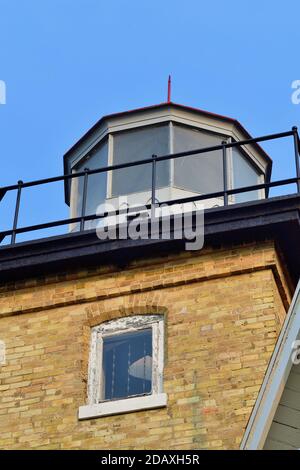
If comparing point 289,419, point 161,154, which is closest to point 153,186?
point 161,154

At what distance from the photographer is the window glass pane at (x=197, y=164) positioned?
19.9 meters

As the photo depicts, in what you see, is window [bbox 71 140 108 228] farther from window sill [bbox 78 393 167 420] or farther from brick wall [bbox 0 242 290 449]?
window sill [bbox 78 393 167 420]

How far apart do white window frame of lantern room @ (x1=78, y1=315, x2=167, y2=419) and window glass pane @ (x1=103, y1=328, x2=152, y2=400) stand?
6 centimetres

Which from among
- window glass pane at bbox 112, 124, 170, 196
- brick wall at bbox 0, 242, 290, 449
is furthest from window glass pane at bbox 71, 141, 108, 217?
brick wall at bbox 0, 242, 290, 449

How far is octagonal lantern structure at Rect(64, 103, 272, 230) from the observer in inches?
783

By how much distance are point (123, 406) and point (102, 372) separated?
806mm

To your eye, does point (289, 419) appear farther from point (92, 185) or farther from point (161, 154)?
point (92, 185)
